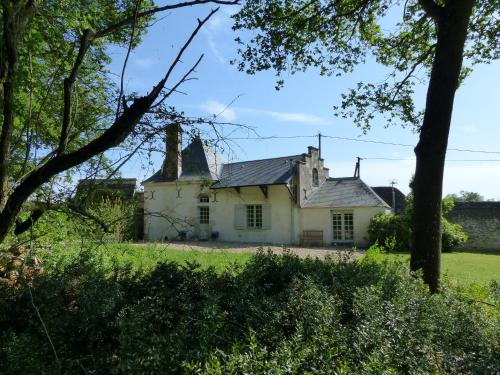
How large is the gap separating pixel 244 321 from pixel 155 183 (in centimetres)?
2335

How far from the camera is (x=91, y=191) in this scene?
99.9 inches

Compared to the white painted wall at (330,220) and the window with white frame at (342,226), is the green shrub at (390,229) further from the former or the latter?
the window with white frame at (342,226)

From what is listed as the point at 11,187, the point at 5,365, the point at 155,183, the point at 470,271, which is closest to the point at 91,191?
the point at 11,187

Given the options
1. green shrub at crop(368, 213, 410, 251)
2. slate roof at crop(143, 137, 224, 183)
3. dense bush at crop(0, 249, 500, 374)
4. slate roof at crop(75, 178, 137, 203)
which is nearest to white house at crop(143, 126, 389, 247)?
green shrub at crop(368, 213, 410, 251)

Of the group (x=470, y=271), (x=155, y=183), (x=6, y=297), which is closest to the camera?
(x=6, y=297)

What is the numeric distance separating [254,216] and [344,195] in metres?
5.51

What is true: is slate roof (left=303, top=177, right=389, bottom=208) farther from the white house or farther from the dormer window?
the dormer window

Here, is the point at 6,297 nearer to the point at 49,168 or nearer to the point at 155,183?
the point at 49,168

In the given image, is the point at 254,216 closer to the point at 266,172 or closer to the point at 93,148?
the point at 266,172

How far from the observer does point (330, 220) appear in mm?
22781

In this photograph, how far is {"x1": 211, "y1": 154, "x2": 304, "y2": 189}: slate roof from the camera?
22.9 m

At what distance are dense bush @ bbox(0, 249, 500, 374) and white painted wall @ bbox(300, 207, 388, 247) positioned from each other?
18.2m

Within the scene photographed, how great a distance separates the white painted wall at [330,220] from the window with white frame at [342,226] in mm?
235

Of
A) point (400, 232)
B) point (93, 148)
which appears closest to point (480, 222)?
point (400, 232)
